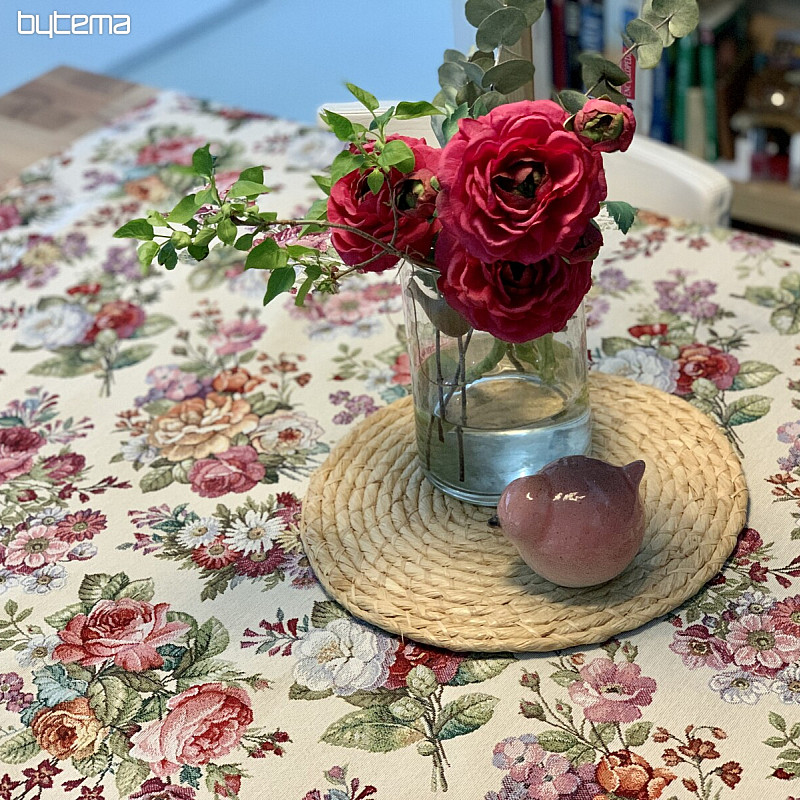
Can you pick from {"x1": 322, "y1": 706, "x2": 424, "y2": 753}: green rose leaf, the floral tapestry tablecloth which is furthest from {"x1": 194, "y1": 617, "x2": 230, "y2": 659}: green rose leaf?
{"x1": 322, "y1": 706, "x2": 424, "y2": 753}: green rose leaf

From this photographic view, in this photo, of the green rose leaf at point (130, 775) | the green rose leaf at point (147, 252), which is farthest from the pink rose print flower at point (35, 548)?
the green rose leaf at point (147, 252)

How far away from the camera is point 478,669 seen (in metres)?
0.80

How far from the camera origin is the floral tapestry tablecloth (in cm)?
74

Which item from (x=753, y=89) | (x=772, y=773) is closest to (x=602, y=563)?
(x=772, y=773)

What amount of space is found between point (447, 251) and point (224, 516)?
1.24 feet

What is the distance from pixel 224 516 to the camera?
978 mm

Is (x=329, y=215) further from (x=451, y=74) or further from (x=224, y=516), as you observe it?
(x=224, y=516)

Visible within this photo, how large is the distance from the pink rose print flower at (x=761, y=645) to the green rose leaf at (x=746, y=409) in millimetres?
251

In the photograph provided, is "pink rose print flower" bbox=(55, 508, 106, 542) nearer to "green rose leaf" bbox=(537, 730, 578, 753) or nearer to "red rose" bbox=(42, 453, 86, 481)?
"red rose" bbox=(42, 453, 86, 481)

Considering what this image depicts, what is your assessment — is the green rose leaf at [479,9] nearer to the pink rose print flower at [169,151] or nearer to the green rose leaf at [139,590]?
the green rose leaf at [139,590]

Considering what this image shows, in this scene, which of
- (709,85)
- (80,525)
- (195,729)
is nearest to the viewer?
(195,729)

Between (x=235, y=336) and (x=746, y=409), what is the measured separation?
56 centimetres

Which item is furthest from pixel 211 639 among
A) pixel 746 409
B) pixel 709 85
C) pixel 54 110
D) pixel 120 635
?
pixel 709 85

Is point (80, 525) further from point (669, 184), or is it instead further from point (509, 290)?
point (669, 184)
